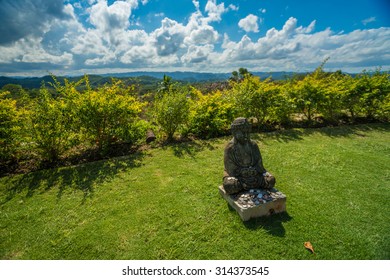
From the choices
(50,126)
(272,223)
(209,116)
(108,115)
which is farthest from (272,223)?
(50,126)

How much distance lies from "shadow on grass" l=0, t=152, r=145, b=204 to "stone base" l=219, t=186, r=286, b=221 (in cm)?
343

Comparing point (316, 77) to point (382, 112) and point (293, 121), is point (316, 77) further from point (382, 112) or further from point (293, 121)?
point (382, 112)

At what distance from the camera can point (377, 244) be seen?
9.95 feet

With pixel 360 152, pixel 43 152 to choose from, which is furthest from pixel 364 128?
pixel 43 152

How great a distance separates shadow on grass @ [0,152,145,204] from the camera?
4.85 meters

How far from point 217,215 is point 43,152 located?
5553mm

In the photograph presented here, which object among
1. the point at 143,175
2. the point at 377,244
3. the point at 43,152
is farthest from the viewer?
the point at 43,152

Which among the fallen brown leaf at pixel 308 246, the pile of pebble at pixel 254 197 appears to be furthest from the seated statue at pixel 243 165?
the fallen brown leaf at pixel 308 246

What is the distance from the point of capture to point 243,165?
3.98 metres

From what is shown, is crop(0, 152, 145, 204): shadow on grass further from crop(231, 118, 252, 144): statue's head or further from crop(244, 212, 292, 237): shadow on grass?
crop(244, 212, 292, 237): shadow on grass

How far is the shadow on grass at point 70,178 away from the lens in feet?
15.9

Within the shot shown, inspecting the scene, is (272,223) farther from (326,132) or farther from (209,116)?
(326,132)

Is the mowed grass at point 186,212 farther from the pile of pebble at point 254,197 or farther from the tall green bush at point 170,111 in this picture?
the tall green bush at point 170,111
